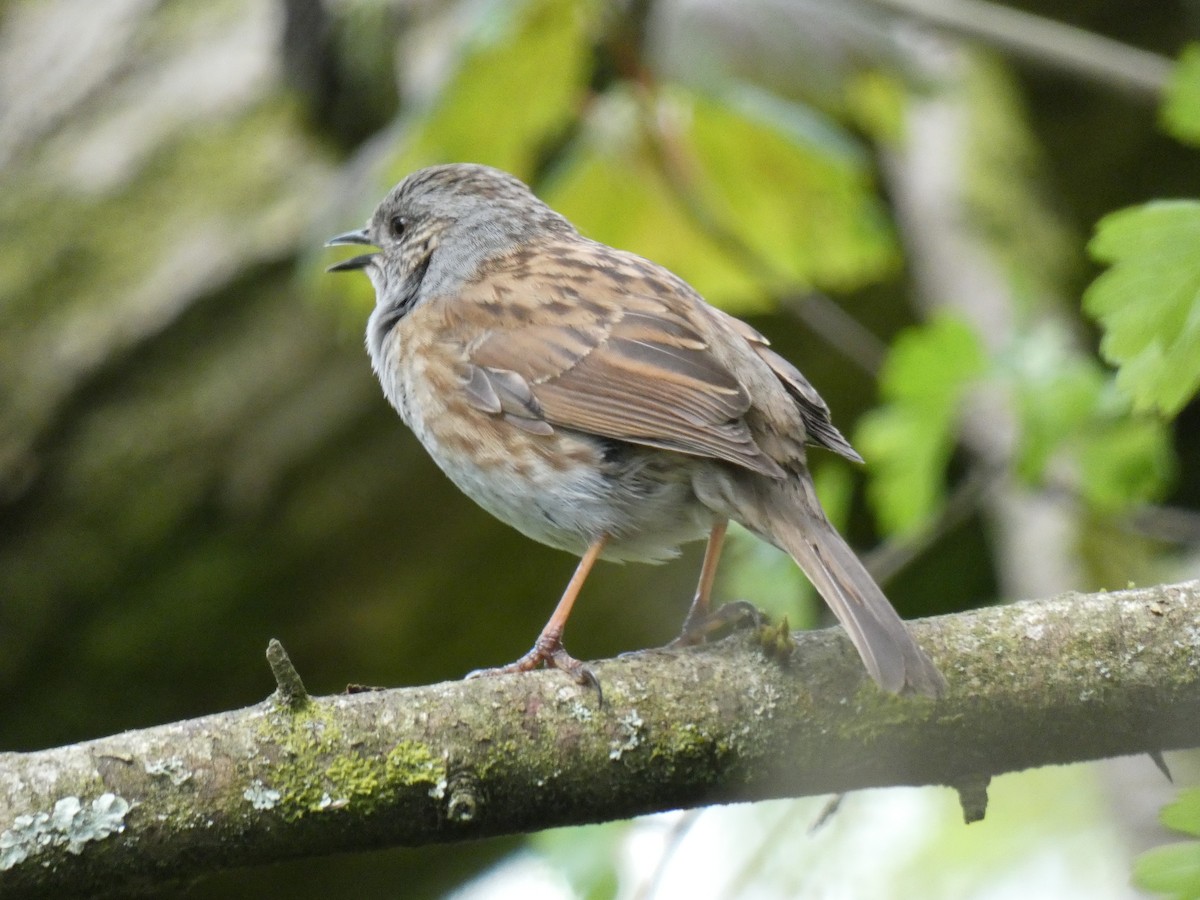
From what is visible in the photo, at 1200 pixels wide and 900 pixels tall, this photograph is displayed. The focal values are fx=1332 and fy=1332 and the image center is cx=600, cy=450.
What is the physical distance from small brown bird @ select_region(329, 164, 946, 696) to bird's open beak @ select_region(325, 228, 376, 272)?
16.1 inches

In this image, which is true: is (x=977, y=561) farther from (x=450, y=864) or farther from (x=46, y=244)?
(x=46, y=244)

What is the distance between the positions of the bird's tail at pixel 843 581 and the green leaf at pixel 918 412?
79 cm

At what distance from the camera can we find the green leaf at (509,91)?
3.84 metres

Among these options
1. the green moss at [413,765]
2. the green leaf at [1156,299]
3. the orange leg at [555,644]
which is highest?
the green leaf at [1156,299]

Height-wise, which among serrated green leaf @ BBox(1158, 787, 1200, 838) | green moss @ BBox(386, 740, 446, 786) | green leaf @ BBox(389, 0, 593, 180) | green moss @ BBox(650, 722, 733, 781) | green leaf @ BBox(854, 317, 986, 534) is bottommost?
green leaf @ BBox(854, 317, 986, 534)

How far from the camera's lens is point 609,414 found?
353cm

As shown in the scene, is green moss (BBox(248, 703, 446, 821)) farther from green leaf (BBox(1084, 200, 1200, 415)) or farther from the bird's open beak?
the bird's open beak

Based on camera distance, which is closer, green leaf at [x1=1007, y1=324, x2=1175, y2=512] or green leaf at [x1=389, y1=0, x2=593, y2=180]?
green leaf at [x1=389, y1=0, x2=593, y2=180]

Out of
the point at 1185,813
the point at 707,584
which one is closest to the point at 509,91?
the point at 707,584

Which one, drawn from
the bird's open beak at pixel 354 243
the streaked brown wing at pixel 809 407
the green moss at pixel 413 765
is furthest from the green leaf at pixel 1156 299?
the bird's open beak at pixel 354 243

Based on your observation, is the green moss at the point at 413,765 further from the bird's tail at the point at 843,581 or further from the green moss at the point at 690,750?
the bird's tail at the point at 843,581

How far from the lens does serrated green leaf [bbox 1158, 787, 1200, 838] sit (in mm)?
2326

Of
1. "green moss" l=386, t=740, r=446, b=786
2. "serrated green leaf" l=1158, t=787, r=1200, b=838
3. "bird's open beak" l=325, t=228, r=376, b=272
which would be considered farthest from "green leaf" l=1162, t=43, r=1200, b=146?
"bird's open beak" l=325, t=228, r=376, b=272

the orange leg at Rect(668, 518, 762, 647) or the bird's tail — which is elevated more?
the bird's tail
